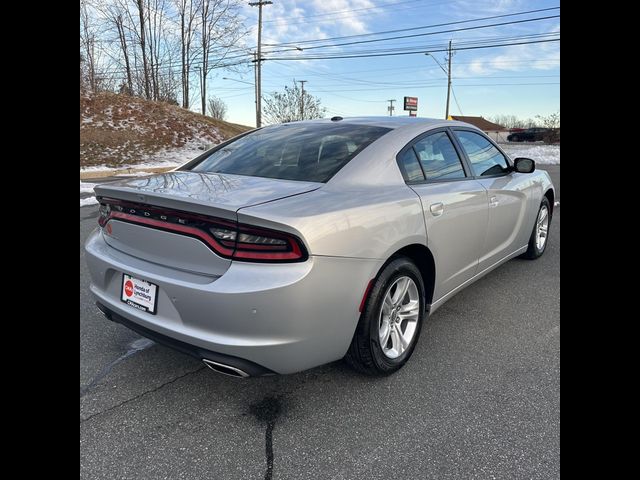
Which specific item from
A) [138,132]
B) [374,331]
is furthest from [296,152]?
[138,132]

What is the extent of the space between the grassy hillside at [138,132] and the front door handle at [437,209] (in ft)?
56.3

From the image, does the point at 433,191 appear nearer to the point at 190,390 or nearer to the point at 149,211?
the point at 149,211

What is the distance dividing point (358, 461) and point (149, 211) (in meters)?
1.56

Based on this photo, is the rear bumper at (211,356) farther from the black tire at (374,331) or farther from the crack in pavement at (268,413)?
the black tire at (374,331)

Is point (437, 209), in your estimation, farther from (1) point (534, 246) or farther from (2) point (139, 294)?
(1) point (534, 246)

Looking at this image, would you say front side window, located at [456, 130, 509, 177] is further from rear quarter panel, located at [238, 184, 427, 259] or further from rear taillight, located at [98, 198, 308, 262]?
rear taillight, located at [98, 198, 308, 262]

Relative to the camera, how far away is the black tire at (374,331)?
2.34m

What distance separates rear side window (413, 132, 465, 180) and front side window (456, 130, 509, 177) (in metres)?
0.24

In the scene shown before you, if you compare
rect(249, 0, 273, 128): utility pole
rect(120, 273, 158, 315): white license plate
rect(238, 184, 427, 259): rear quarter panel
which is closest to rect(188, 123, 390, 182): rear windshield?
rect(238, 184, 427, 259): rear quarter panel

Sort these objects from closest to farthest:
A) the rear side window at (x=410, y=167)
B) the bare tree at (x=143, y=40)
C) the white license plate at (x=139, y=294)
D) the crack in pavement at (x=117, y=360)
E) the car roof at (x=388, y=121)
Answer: the white license plate at (x=139, y=294) < the crack in pavement at (x=117, y=360) < the rear side window at (x=410, y=167) < the car roof at (x=388, y=121) < the bare tree at (x=143, y=40)

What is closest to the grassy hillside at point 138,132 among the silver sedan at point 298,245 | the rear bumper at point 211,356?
the silver sedan at point 298,245
